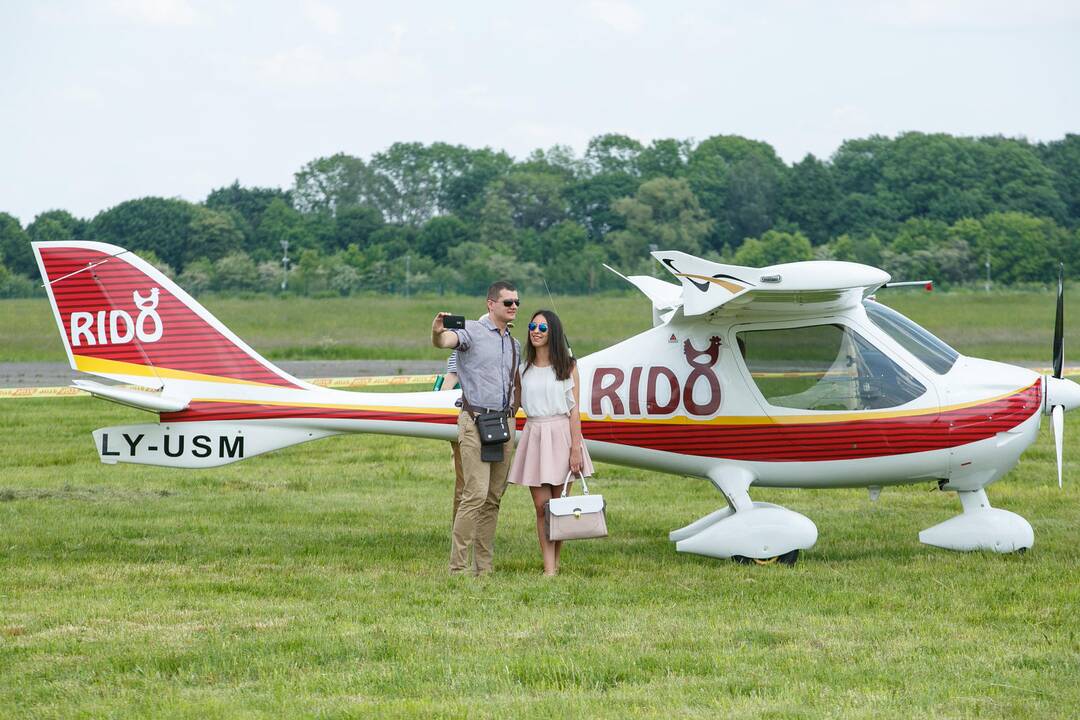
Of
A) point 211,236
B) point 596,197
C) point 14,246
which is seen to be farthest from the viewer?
point 596,197

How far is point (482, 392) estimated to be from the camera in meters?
7.84

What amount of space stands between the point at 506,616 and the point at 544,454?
53.5 inches

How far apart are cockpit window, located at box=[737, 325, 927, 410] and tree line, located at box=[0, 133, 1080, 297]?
49.8 m

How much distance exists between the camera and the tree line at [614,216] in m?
65.8

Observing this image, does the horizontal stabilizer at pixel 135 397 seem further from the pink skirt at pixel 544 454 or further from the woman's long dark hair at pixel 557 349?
the woman's long dark hair at pixel 557 349

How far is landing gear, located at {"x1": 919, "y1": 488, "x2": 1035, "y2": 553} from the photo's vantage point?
340 inches

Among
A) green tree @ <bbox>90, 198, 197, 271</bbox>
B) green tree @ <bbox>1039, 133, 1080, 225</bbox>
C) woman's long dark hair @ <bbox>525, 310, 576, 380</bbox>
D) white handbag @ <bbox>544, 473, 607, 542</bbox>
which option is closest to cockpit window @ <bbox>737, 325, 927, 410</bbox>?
woman's long dark hair @ <bbox>525, 310, 576, 380</bbox>

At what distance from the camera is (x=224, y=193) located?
88562 millimetres

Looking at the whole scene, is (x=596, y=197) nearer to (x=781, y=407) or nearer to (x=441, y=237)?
(x=441, y=237)

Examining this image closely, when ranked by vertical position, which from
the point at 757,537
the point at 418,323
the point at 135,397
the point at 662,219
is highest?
the point at 662,219

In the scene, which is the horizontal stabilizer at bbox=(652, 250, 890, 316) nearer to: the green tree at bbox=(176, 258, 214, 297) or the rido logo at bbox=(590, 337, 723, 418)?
the rido logo at bbox=(590, 337, 723, 418)

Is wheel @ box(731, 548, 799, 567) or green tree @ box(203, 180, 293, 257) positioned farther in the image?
green tree @ box(203, 180, 293, 257)

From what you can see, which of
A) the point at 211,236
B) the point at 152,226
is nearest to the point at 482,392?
the point at 211,236

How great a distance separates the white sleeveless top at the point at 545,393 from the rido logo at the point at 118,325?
2.77 meters
